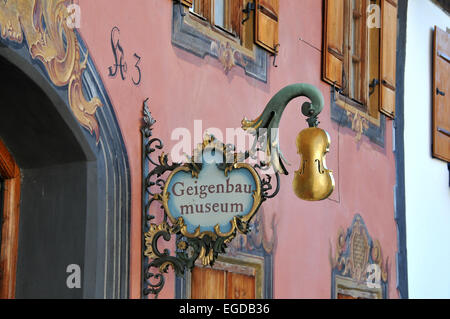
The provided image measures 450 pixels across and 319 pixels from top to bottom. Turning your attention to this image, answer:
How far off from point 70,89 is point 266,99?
7.03 feet

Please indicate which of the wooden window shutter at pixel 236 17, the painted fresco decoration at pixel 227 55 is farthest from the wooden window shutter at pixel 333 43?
the painted fresco decoration at pixel 227 55

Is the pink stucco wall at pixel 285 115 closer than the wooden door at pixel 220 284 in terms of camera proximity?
Yes

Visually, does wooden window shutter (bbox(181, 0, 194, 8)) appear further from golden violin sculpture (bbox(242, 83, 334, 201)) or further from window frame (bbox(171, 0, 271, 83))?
golden violin sculpture (bbox(242, 83, 334, 201))

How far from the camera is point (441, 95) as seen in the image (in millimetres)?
10602

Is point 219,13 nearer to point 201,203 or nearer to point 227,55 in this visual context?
point 227,55

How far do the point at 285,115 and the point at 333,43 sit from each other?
3.72 feet

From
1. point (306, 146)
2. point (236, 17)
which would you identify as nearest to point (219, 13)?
point (236, 17)

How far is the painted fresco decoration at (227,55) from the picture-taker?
6410 mm

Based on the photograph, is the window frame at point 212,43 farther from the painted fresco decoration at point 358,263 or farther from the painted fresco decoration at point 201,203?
the painted fresco decoration at point 358,263

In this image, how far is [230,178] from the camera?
17.3 ft

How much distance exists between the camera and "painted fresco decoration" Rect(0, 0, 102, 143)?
4.76 meters

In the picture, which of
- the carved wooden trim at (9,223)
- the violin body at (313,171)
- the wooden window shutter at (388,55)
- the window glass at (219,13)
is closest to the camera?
the violin body at (313,171)

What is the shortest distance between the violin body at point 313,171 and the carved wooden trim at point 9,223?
1332 mm
